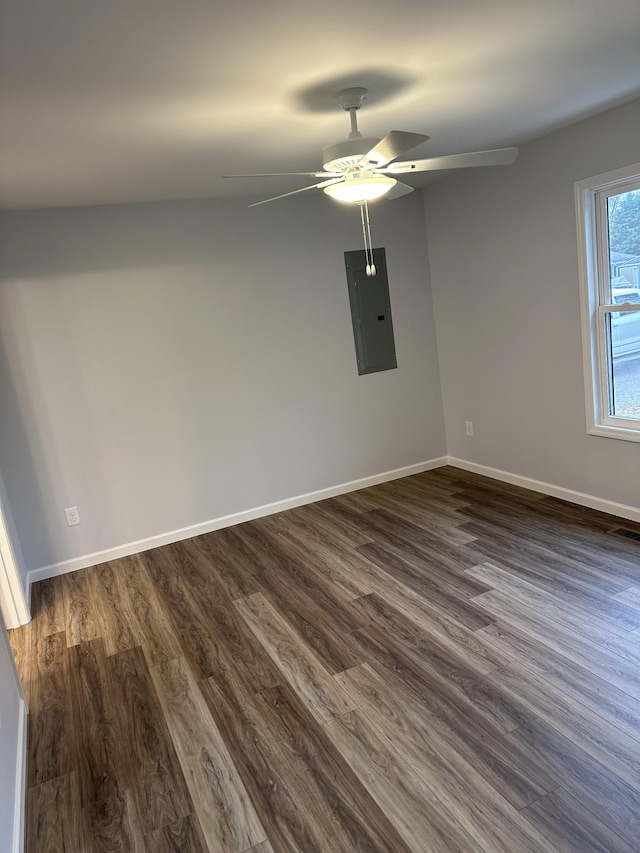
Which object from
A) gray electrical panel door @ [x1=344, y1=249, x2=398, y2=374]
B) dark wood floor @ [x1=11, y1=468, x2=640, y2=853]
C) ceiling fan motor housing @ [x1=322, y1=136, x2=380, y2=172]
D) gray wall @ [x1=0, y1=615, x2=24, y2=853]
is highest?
ceiling fan motor housing @ [x1=322, y1=136, x2=380, y2=172]

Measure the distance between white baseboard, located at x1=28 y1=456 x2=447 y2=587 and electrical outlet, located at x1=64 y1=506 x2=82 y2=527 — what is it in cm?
24

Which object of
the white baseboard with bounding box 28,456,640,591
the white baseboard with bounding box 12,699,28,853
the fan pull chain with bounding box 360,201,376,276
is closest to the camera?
the white baseboard with bounding box 12,699,28,853

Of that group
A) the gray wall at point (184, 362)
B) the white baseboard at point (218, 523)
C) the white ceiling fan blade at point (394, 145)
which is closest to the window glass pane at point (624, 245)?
the gray wall at point (184, 362)

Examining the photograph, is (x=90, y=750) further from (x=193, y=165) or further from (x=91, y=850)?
(x=193, y=165)

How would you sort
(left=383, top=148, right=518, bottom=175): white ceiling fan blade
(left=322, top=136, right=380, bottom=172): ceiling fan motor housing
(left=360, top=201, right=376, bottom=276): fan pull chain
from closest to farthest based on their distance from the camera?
(left=322, top=136, right=380, bottom=172): ceiling fan motor housing, (left=383, top=148, right=518, bottom=175): white ceiling fan blade, (left=360, top=201, right=376, bottom=276): fan pull chain

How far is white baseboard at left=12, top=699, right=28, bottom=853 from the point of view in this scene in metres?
1.73

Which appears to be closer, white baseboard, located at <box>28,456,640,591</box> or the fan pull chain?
the fan pull chain

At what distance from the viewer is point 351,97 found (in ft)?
7.15

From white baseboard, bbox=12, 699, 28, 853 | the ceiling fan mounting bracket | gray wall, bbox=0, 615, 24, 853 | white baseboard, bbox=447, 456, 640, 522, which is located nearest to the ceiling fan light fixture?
the ceiling fan mounting bracket

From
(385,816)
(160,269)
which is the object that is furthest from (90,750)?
(160,269)

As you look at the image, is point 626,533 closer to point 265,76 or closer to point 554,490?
point 554,490

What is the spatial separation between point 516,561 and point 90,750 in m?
2.19

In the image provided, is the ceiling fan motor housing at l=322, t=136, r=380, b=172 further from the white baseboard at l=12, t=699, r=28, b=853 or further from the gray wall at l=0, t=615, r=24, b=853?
the white baseboard at l=12, t=699, r=28, b=853

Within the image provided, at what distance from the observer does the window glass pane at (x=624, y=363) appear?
3.33 meters
